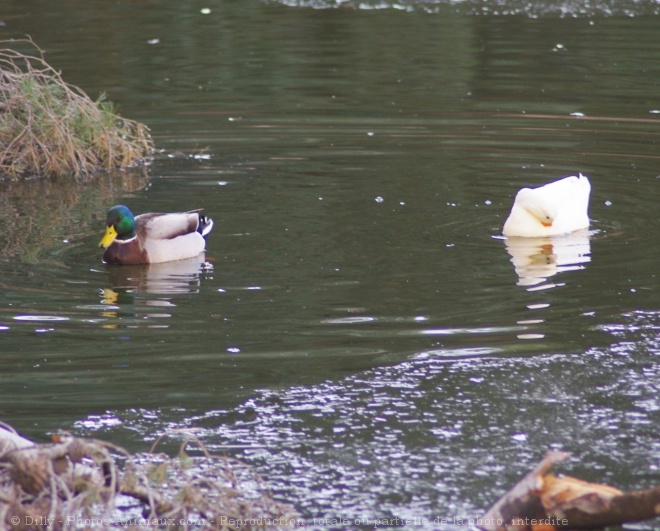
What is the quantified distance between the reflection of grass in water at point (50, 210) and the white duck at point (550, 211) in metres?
3.22

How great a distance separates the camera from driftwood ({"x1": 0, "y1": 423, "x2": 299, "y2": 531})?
Answer: 4.18 metres

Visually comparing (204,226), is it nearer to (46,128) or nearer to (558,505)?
(46,128)

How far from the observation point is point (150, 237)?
9.21 m

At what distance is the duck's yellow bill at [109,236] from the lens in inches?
356

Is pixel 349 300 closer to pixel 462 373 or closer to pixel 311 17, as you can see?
pixel 462 373

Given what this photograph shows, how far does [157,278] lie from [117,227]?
564 millimetres

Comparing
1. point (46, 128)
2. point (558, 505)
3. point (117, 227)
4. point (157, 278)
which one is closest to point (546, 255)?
point (157, 278)

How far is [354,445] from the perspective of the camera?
209 inches

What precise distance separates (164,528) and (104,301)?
12.3ft

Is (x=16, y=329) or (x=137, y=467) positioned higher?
(x=137, y=467)

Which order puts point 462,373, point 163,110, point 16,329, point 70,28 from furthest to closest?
1. point 70,28
2. point 163,110
3. point 16,329
4. point 462,373

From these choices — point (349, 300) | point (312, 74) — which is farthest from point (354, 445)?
point (312, 74)

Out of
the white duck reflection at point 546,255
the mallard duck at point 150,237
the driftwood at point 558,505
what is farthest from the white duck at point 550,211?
the driftwood at point 558,505

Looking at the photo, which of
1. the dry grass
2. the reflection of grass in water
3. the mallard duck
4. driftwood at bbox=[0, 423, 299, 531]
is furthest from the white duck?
driftwood at bbox=[0, 423, 299, 531]
